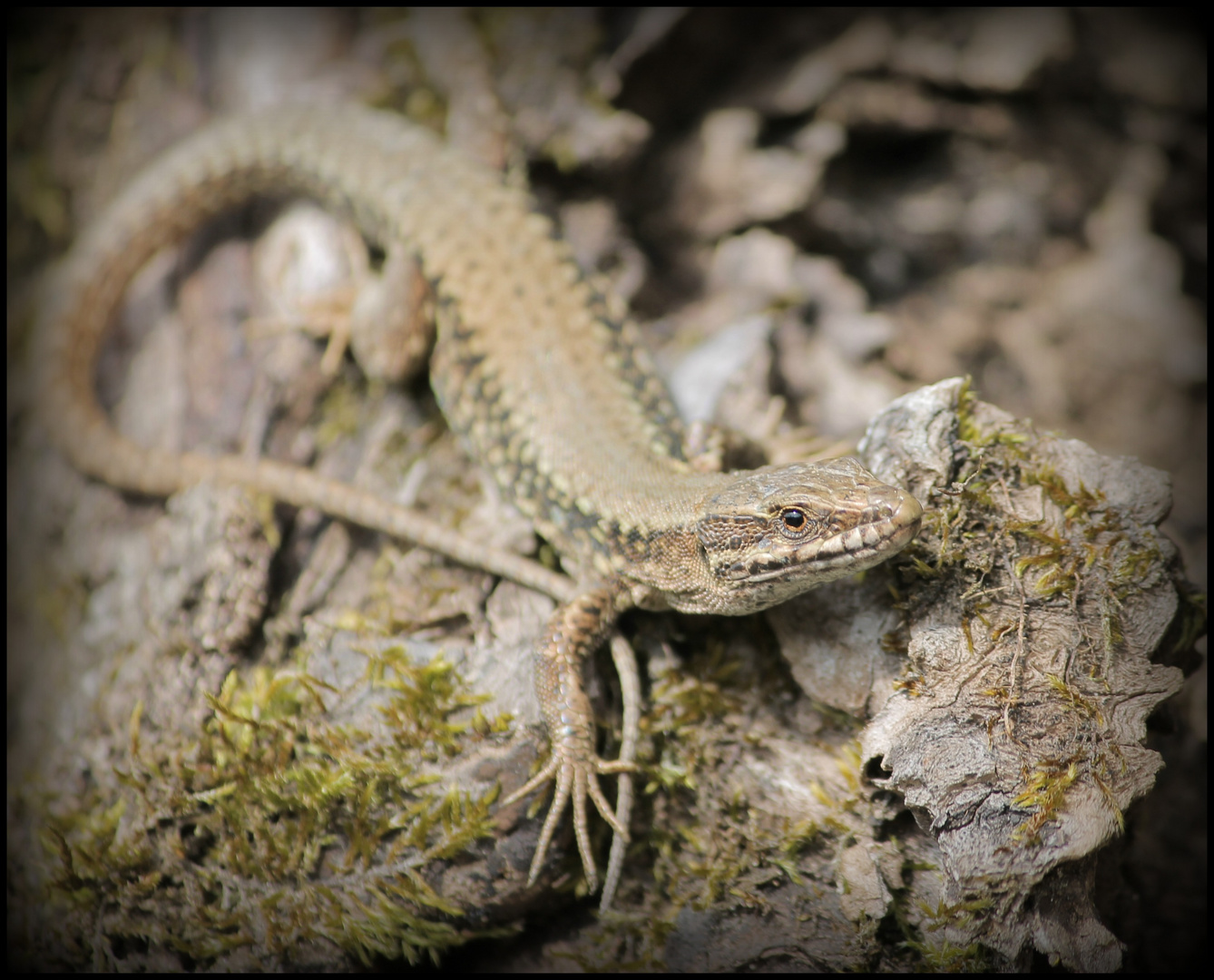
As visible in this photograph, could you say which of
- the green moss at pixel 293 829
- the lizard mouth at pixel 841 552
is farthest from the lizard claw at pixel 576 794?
the lizard mouth at pixel 841 552

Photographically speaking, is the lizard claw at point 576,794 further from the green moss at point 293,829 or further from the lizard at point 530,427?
the green moss at point 293,829

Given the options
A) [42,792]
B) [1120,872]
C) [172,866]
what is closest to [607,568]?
[172,866]

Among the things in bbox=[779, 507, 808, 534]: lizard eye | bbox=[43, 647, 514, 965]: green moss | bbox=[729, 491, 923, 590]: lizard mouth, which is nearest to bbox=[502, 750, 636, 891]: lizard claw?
bbox=[43, 647, 514, 965]: green moss

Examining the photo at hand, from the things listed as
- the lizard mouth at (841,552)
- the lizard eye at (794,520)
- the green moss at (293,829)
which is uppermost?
the lizard eye at (794,520)

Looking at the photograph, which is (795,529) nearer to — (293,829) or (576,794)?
(576,794)

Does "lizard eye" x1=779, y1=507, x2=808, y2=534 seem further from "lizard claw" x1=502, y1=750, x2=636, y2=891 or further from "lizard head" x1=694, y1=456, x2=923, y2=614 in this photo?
"lizard claw" x1=502, y1=750, x2=636, y2=891

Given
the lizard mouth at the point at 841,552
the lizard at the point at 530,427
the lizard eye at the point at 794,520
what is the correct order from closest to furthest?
1. the lizard mouth at the point at 841,552
2. the lizard eye at the point at 794,520
3. the lizard at the point at 530,427

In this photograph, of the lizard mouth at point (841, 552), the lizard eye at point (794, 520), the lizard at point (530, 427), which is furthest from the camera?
the lizard at point (530, 427)
